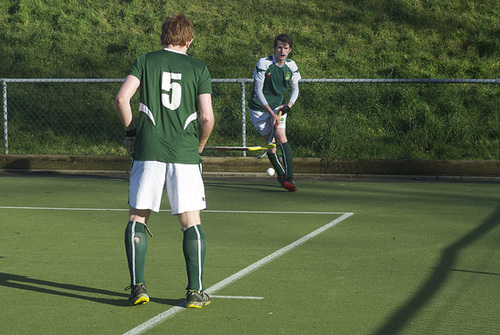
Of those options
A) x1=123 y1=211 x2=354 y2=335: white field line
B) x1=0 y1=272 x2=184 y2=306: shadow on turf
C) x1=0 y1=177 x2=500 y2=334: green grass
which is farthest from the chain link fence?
x1=0 y1=272 x2=184 y2=306: shadow on turf

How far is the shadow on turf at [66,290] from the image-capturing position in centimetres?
570

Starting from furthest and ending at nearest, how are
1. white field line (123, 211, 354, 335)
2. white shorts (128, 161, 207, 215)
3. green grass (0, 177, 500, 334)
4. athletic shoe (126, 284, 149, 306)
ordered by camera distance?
athletic shoe (126, 284, 149, 306)
white shorts (128, 161, 207, 215)
green grass (0, 177, 500, 334)
white field line (123, 211, 354, 335)

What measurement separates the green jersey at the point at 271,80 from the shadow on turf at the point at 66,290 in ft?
19.9

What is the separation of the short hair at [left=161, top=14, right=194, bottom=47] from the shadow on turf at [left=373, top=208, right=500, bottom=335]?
2.23 meters

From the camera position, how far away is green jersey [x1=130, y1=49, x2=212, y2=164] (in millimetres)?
5367

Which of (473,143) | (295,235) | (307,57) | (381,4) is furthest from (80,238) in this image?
(381,4)

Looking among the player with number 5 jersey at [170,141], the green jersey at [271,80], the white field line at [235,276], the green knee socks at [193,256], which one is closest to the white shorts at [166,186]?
the player with number 5 jersey at [170,141]

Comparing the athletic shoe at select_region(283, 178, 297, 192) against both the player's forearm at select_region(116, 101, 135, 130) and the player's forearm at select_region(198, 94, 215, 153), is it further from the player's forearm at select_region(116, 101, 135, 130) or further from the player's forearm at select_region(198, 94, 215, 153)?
the player's forearm at select_region(116, 101, 135, 130)

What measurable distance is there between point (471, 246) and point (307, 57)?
50.9 ft

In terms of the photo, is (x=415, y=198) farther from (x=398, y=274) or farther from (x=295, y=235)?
(x=398, y=274)

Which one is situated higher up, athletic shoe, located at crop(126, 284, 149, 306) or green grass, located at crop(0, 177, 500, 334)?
athletic shoe, located at crop(126, 284, 149, 306)

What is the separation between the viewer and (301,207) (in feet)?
34.7

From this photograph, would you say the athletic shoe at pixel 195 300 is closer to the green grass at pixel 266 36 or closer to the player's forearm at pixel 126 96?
the player's forearm at pixel 126 96

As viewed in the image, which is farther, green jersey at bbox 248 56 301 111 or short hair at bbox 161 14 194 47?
green jersey at bbox 248 56 301 111
